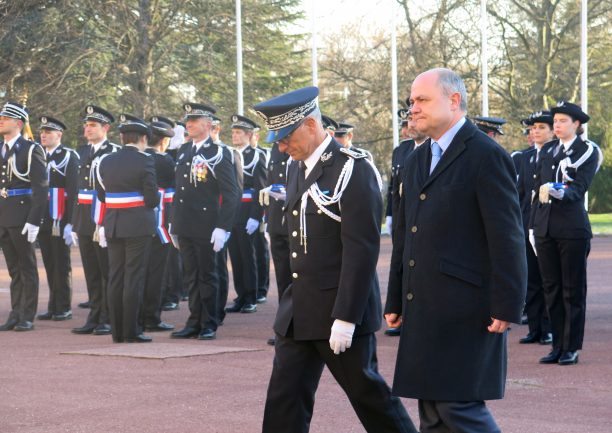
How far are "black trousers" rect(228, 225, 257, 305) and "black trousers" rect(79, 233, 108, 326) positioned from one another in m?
2.13

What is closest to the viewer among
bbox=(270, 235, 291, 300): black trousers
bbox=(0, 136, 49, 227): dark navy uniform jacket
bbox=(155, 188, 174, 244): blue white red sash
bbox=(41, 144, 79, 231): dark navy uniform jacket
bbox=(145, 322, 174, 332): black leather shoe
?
bbox=(270, 235, 291, 300): black trousers

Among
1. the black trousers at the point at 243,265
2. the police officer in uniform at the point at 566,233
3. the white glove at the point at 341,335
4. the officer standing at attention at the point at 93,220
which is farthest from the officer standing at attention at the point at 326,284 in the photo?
the black trousers at the point at 243,265

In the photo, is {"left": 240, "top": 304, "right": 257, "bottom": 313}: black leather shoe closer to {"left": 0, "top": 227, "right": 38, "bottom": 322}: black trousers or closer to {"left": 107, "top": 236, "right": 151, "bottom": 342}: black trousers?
{"left": 0, "top": 227, "right": 38, "bottom": 322}: black trousers

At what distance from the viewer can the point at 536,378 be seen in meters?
8.77

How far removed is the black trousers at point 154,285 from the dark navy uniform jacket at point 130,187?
1103mm

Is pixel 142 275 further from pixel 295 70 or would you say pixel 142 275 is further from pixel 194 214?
pixel 295 70

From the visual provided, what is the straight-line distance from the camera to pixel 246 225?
48.0ft

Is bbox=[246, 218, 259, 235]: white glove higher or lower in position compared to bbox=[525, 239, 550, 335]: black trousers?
higher

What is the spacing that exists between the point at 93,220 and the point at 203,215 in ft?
4.51

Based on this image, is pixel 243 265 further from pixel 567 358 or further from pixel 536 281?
pixel 567 358

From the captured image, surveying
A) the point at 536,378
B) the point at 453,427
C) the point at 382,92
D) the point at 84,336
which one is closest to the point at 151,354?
the point at 84,336

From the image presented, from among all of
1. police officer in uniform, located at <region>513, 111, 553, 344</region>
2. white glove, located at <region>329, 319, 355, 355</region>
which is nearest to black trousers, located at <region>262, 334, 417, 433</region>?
white glove, located at <region>329, 319, 355, 355</region>

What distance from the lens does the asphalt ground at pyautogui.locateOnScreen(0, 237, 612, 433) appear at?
720 cm

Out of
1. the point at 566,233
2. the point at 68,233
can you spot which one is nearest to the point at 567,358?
the point at 566,233
